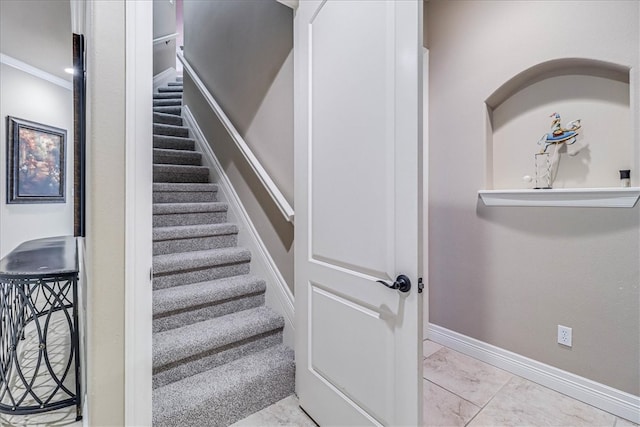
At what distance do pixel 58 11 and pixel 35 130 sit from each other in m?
1.58

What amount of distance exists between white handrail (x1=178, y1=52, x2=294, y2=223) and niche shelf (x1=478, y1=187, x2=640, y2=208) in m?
1.40

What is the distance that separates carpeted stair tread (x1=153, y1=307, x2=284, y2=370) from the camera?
1578 millimetres

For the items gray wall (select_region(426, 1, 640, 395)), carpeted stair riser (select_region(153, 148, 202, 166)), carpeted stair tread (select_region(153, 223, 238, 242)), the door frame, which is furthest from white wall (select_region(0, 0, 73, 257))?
gray wall (select_region(426, 1, 640, 395))

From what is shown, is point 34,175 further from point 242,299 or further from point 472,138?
point 472,138

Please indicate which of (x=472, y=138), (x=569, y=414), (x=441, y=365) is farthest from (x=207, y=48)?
(x=569, y=414)

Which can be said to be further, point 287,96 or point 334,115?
point 287,96

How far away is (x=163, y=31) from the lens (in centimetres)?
538

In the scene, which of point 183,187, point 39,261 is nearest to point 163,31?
point 183,187

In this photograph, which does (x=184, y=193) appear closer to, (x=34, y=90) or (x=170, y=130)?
(x=170, y=130)

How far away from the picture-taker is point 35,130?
3.53 m

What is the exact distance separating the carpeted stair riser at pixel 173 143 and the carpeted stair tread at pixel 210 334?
2.10 m

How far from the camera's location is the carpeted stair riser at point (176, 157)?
3.00 m

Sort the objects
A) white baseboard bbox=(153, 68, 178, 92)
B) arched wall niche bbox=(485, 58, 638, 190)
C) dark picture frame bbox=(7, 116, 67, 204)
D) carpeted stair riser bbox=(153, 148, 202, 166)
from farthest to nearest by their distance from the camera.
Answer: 1. white baseboard bbox=(153, 68, 178, 92)
2. dark picture frame bbox=(7, 116, 67, 204)
3. carpeted stair riser bbox=(153, 148, 202, 166)
4. arched wall niche bbox=(485, 58, 638, 190)

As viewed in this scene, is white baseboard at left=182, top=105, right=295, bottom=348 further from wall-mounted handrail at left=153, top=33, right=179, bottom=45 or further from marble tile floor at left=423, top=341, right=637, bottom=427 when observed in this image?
wall-mounted handrail at left=153, top=33, right=179, bottom=45
